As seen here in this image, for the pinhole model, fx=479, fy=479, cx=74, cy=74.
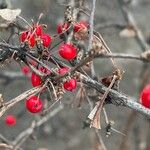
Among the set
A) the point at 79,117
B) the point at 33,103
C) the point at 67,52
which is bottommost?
the point at 79,117

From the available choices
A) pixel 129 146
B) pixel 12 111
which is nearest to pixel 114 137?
pixel 129 146

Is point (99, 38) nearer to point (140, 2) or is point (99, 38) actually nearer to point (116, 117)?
point (116, 117)

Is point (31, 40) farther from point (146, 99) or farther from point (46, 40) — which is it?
point (146, 99)

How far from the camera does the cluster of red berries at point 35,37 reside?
121cm

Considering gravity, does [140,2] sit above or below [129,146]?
above

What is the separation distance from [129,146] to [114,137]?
16 centimetres

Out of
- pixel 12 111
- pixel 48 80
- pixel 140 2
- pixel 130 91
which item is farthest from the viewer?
pixel 140 2

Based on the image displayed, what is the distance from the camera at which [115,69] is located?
1.21 meters

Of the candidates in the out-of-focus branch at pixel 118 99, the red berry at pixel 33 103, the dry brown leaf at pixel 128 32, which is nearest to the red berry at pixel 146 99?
the out-of-focus branch at pixel 118 99

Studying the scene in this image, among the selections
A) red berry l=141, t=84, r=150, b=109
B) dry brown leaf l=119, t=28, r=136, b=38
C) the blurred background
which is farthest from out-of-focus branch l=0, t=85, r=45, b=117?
the blurred background

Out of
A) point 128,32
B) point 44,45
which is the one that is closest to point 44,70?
point 44,45

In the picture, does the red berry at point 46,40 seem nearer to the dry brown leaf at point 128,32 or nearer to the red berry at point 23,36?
the red berry at point 23,36

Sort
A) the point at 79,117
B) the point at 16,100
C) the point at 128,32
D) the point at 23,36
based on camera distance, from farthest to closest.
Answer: the point at 79,117 → the point at 128,32 → the point at 23,36 → the point at 16,100

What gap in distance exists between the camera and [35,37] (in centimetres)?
122
